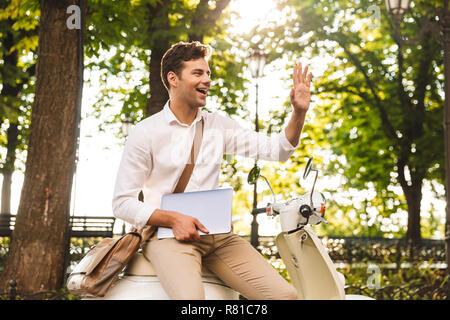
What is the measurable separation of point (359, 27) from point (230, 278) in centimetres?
1665

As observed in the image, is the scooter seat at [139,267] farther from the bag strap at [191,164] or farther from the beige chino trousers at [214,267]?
the bag strap at [191,164]

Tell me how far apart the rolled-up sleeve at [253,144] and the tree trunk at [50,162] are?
4.59m

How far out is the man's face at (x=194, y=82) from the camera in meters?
2.68

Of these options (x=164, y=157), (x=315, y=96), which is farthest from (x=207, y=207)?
(x=315, y=96)

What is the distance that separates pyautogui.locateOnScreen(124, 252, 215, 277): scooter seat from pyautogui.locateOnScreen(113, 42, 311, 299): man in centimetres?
7

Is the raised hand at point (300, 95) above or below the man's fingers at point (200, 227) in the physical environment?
above

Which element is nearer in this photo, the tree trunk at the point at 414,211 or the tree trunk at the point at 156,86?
the tree trunk at the point at 156,86

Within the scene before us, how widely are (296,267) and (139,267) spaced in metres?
0.76

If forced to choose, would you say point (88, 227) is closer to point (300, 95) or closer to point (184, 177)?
point (184, 177)

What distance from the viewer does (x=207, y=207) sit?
243 centimetres

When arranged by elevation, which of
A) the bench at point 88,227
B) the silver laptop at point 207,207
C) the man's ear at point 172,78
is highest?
the man's ear at point 172,78

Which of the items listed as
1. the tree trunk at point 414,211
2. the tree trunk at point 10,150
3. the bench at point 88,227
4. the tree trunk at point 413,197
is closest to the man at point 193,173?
the bench at point 88,227

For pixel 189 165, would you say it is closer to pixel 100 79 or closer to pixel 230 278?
pixel 230 278
